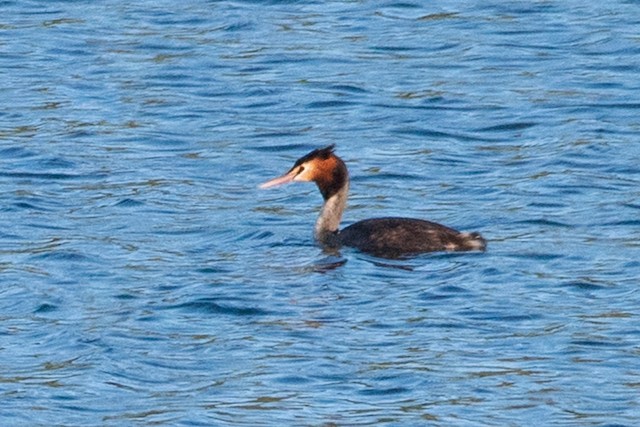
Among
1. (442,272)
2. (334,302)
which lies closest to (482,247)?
(442,272)

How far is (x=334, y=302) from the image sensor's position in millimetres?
12328

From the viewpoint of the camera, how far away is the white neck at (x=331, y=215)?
14352 millimetres

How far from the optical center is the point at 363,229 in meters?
13.9

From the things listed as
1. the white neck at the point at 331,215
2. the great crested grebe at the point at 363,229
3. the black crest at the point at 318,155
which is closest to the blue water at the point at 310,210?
the great crested grebe at the point at 363,229

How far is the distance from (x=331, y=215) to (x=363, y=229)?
60 cm

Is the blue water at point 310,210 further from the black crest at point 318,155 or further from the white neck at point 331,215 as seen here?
the black crest at point 318,155

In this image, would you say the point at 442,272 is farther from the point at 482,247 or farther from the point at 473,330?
the point at 473,330

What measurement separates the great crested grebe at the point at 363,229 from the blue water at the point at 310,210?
0.53 ft

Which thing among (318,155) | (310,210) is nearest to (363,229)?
(318,155)

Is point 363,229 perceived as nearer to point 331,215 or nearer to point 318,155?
point 331,215

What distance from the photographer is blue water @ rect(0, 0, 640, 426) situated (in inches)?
411

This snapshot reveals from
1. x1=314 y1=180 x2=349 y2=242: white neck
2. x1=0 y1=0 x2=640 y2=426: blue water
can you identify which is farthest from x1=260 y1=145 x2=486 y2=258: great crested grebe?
x1=0 y1=0 x2=640 y2=426: blue water

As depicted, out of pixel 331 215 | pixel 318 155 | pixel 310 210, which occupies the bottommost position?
pixel 310 210

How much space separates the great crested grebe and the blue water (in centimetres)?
16
